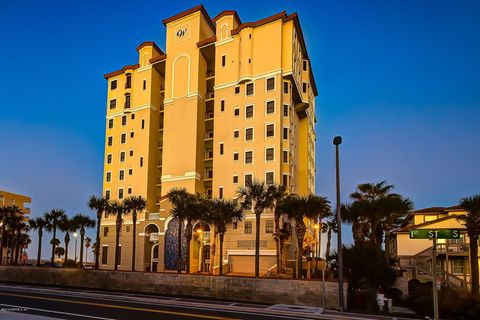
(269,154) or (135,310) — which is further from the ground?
(269,154)

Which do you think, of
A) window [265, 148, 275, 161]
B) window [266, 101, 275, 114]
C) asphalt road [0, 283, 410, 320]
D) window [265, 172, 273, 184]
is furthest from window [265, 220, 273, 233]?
asphalt road [0, 283, 410, 320]

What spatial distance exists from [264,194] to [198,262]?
76.0 feet

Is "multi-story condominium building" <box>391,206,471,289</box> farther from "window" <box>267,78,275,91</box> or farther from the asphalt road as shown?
"window" <box>267,78,275,91</box>

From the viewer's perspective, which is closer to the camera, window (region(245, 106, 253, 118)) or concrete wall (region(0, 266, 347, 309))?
concrete wall (region(0, 266, 347, 309))

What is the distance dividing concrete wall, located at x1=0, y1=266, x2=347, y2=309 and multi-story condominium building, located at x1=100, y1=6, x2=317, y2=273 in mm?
17836

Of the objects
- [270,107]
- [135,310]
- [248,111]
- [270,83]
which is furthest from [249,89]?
[135,310]

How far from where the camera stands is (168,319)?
65.1ft

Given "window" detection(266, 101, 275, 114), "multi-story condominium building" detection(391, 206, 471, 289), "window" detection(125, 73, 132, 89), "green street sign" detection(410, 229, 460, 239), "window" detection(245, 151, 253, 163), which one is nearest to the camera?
"green street sign" detection(410, 229, 460, 239)

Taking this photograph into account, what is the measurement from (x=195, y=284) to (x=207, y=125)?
3479 centimetres

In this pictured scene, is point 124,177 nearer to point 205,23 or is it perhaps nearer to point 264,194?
point 205,23

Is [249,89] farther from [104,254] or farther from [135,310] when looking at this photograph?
[135,310]

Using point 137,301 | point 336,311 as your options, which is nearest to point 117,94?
point 137,301

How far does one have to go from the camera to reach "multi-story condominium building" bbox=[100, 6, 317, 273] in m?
55.7

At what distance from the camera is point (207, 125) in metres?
65.0
